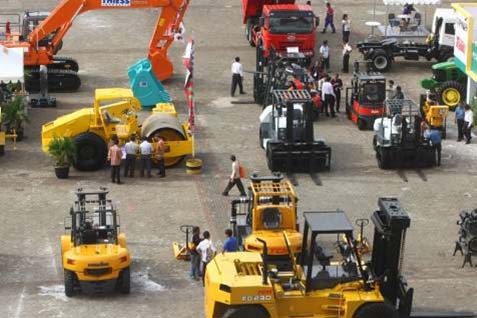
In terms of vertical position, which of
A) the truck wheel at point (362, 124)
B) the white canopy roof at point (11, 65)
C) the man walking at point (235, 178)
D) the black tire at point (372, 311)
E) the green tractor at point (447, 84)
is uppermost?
the white canopy roof at point (11, 65)

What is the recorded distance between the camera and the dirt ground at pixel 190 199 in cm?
2883

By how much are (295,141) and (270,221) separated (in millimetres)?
8252

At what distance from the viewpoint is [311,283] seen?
1006 inches

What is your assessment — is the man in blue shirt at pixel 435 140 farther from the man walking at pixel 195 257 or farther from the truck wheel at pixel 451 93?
the man walking at pixel 195 257

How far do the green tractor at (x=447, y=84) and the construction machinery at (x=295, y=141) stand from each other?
7.05 meters

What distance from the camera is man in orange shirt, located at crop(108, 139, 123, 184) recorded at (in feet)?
117

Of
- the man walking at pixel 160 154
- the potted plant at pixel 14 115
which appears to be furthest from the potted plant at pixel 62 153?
the potted plant at pixel 14 115

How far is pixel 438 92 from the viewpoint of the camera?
43.8 metres

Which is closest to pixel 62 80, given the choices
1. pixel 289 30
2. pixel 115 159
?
pixel 289 30

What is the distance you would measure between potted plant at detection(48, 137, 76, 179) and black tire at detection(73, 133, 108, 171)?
30 cm

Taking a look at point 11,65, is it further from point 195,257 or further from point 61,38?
point 195,257

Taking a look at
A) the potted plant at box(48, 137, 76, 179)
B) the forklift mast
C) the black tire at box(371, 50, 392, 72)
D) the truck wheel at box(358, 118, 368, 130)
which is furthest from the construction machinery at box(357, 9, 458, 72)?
the forklift mast

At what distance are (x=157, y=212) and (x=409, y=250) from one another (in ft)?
21.1

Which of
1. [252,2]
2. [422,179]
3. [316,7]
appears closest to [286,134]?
A: [422,179]
